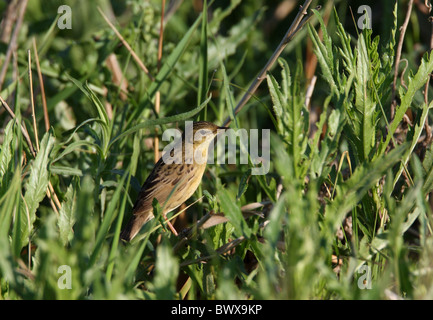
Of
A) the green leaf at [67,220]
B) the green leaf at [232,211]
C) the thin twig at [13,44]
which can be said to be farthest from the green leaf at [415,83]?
the thin twig at [13,44]

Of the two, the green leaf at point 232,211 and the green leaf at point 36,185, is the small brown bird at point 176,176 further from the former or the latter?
the green leaf at point 232,211

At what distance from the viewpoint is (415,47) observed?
5805 mm

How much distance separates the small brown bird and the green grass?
0.48ft

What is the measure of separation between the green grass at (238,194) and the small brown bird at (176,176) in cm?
15

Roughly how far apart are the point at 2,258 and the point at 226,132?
8.09ft

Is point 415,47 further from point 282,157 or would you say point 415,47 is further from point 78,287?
point 78,287

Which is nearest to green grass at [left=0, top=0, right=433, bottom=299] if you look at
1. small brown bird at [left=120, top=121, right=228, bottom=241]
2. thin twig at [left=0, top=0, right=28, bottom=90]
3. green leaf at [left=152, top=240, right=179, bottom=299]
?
green leaf at [left=152, top=240, right=179, bottom=299]

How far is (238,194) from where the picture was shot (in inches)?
117

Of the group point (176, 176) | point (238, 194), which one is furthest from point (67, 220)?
point (176, 176)

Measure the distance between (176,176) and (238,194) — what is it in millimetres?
1639

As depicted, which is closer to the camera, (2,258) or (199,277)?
(2,258)

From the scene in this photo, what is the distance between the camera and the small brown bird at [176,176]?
4.00 meters
